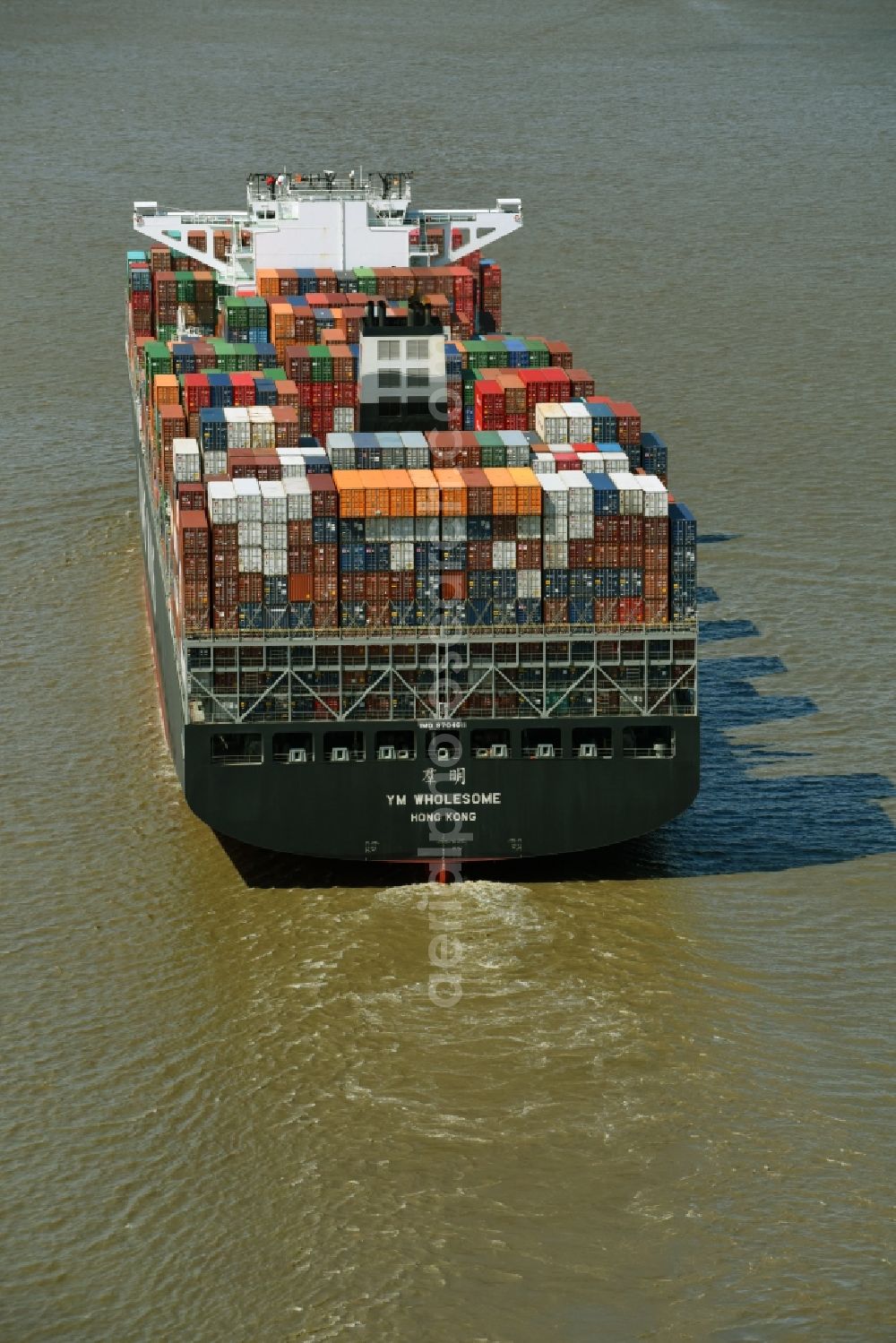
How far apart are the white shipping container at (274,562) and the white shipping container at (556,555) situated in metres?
4.83

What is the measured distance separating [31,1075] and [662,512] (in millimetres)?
15727

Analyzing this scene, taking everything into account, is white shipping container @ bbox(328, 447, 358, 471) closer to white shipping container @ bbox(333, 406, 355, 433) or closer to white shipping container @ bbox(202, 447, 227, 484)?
white shipping container @ bbox(202, 447, 227, 484)

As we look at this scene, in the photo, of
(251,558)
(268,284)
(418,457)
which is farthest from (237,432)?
(268,284)

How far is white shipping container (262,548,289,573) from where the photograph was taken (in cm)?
4500

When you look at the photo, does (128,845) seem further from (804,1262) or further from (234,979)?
(804,1262)

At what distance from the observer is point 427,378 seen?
5162 cm

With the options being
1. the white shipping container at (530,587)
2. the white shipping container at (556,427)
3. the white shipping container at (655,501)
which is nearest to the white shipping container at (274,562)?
the white shipping container at (530,587)

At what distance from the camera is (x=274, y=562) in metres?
45.0

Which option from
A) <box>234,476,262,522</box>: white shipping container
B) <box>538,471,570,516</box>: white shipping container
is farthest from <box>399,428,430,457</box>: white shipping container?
<box>234,476,262,522</box>: white shipping container

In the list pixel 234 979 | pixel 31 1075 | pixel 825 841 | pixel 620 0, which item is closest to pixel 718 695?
pixel 825 841

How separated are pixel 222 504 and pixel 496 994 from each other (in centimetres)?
1059

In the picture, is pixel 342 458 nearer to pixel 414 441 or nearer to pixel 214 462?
pixel 414 441

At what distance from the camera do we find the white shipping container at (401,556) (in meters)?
45.1

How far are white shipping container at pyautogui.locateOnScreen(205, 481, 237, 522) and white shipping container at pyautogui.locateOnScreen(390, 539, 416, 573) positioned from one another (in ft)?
9.79
